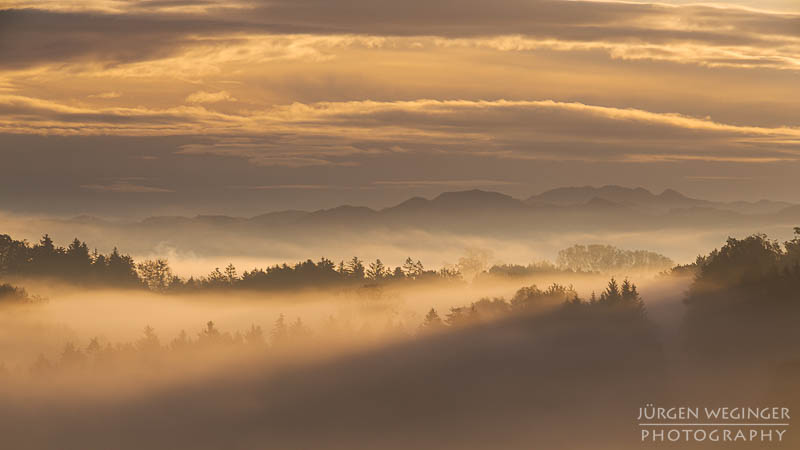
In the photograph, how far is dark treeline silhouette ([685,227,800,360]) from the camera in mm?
95188

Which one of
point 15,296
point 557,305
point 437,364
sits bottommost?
point 437,364

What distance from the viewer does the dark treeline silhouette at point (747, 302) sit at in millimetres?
95188

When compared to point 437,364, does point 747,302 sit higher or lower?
higher

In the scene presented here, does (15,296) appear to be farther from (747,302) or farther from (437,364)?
(747,302)

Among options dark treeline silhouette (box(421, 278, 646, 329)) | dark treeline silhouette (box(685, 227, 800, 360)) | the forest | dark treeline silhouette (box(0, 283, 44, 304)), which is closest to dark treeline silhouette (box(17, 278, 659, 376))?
dark treeline silhouette (box(421, 278, 646, 329))

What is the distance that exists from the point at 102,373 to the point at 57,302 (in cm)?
4698

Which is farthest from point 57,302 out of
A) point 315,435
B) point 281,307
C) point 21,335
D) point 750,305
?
point 750,305

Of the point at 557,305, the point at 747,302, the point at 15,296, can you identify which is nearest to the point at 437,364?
the point at 557,305

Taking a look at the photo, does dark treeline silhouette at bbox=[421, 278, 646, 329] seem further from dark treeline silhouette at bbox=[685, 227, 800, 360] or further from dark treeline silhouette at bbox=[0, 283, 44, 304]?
dark treeline silhouette at bbox=[0, 283, 44, 304]

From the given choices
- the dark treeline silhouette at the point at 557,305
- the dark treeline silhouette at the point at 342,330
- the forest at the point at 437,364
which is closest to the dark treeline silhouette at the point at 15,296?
the forest at the point at 437,364

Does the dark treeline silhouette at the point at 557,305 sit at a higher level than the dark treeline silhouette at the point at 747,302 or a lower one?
higher

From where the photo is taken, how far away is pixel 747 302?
101125mm

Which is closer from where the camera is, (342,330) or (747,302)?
(747,302)

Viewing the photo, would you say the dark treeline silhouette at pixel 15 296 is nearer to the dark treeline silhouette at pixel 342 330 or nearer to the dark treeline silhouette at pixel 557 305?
the dark treeline silhouette at pixel 342 330
